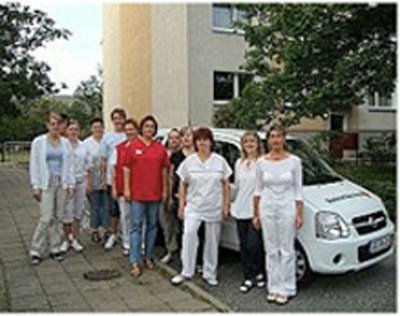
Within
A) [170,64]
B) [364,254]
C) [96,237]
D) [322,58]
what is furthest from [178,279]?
[170,64]

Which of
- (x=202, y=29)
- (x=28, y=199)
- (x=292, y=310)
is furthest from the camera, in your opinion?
(x=202, y=29)

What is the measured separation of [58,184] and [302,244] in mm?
3245

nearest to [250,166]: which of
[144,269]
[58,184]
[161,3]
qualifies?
[144,269]

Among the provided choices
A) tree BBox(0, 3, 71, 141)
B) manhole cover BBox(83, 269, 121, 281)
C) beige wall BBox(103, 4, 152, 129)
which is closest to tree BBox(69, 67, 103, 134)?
beige wall BBox(103, 4, 152, 129)

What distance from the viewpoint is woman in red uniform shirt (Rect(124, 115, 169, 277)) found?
6715mm

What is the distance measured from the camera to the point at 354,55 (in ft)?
37.9

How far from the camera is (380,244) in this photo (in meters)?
6.23

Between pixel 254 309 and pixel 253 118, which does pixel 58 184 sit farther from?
pixel 253 118

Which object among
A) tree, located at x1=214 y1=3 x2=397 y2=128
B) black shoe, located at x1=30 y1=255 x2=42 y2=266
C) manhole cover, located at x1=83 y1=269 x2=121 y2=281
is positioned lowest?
manhole cover, located at x1=83 y1=269 x2=121 y2=281

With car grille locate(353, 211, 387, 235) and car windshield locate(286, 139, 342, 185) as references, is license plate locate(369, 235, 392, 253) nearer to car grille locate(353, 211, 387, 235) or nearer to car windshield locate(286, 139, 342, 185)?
car grille locate(353, 211, 387, 235)

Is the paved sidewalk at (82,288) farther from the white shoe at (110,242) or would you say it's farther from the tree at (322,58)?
the tree at (322,58)

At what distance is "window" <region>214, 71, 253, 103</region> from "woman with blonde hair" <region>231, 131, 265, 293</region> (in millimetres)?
16170

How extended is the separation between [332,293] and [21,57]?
16.2m

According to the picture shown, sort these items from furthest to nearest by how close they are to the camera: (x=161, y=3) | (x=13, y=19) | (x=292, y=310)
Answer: (x=161, y=3), (x=13, y=19), (x=292, y=310)
